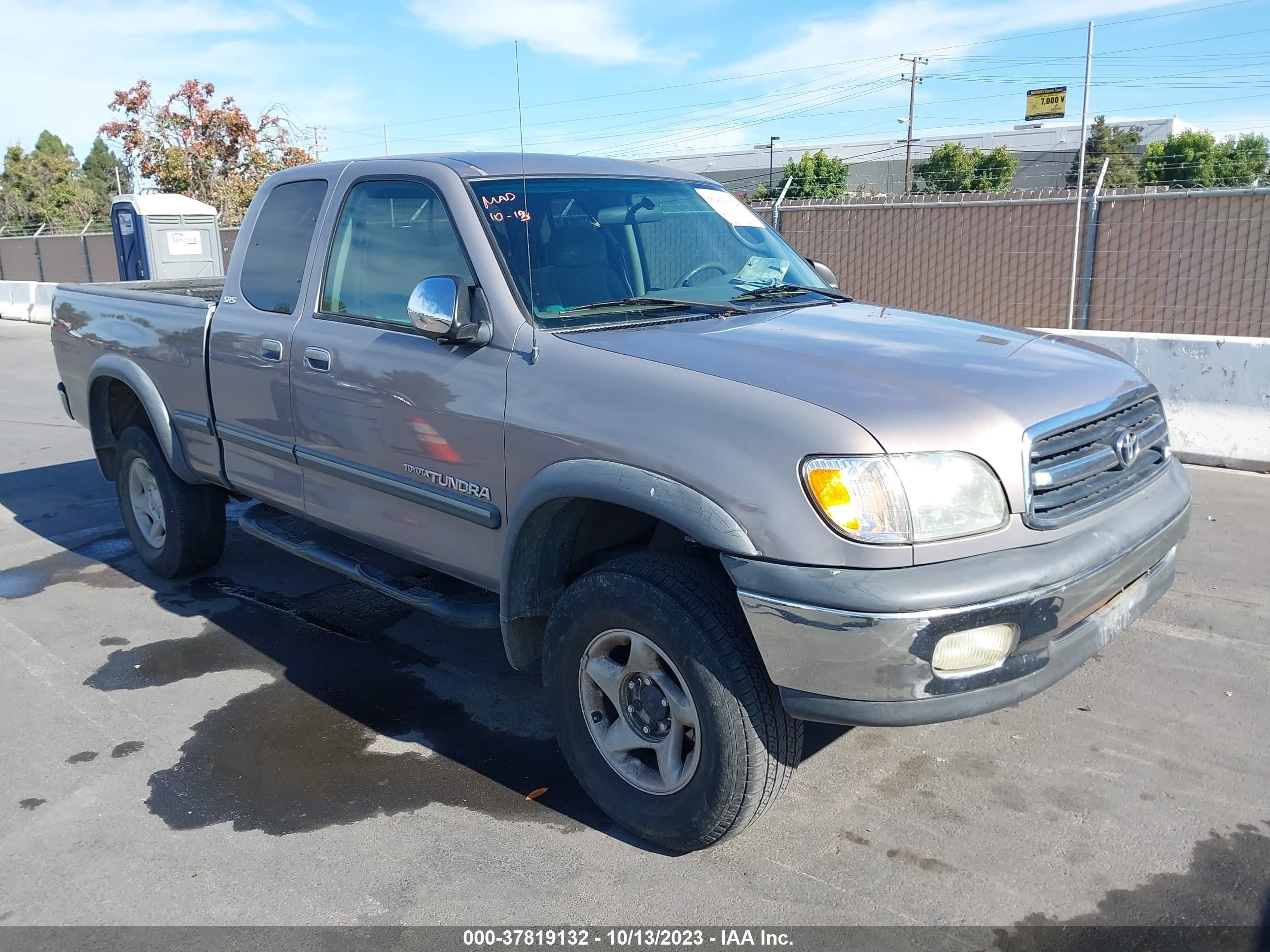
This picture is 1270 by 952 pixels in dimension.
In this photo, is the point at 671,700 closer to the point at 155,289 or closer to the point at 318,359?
the point at 318,359

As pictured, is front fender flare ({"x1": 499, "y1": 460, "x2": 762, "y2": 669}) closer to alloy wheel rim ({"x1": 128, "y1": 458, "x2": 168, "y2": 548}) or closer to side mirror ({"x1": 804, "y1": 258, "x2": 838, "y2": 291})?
side mirror ({"x1": 804, "y1": 258, "x2": 838, "y2": 291})

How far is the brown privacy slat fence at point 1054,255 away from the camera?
1029cm

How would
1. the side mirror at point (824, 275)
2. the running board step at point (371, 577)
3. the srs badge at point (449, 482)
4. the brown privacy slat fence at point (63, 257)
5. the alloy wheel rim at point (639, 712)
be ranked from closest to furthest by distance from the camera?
the alloy wheel rim at point (639, 712), the srs badge at point (449, 482), the running board step at point (371, 577), the side mirror at point (824, 275), the brown privacy slat fence at point (63, 257)

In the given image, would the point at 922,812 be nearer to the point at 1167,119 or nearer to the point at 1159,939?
the point at 1159,939

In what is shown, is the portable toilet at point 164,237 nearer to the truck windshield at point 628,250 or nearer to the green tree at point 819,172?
the truck windshield at point 628,250

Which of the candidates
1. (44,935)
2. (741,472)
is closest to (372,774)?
Result: (44,935)

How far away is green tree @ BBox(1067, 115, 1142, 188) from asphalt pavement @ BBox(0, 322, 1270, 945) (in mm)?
37310

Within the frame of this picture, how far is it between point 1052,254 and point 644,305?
30.3 ft

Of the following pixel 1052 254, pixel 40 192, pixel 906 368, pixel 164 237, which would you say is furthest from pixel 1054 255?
pixel 40 192

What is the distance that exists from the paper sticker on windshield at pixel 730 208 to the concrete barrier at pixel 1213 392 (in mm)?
3518

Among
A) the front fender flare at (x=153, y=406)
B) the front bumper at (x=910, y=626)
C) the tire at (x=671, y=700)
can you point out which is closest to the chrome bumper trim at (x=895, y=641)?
the front bumper at (x=910, y=626)

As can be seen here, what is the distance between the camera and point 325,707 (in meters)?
Answer: 4.12

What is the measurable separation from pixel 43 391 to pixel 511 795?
36.0ft

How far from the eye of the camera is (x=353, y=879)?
3.00 m
